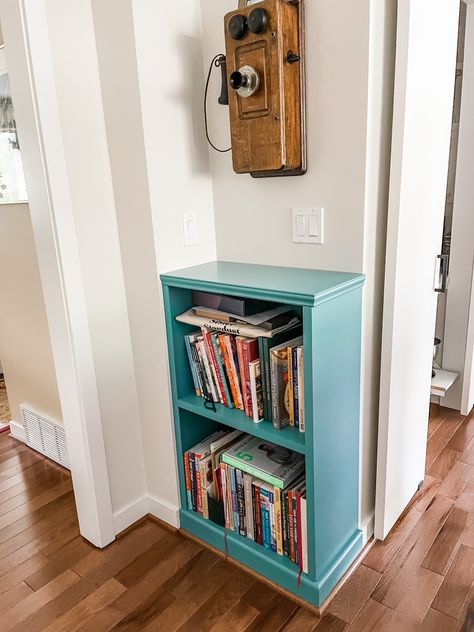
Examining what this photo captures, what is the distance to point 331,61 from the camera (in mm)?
1351

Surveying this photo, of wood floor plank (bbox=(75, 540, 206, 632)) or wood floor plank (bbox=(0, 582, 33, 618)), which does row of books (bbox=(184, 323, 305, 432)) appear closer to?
wood floor plank (bbox=(75, 540, 206, 632))

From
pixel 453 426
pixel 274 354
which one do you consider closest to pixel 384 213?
pixel 274 354

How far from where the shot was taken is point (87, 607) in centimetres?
153

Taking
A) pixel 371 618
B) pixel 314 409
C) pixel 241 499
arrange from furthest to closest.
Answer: pixel 241 499 → pixel 371 618 → pixel 314 409

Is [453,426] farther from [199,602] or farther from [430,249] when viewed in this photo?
[199,602]

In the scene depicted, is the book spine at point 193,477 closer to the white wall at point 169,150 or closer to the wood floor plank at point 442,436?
the white wall at point 169,150

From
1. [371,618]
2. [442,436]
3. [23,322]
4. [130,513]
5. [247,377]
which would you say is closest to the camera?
[371,618]

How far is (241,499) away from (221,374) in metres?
0.44

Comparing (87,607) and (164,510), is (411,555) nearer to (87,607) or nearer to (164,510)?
(164,510)

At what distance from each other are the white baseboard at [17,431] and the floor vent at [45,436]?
54 mm

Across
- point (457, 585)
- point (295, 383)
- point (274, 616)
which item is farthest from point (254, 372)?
point (457, 585)

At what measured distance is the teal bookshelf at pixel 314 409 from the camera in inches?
52.3

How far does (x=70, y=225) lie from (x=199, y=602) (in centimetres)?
A: 128

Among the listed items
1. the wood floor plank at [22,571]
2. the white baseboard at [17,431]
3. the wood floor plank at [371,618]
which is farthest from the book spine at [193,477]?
the white baseboard at [17,431]
